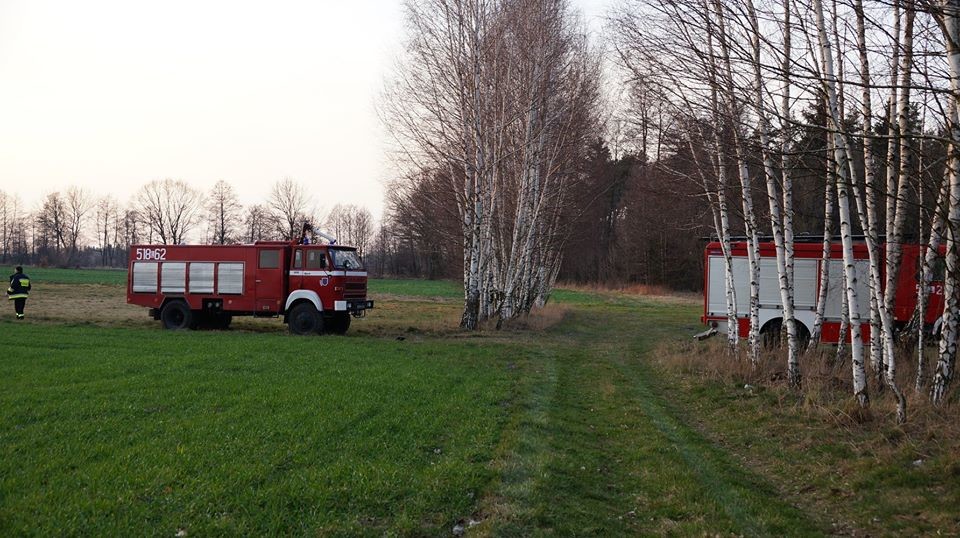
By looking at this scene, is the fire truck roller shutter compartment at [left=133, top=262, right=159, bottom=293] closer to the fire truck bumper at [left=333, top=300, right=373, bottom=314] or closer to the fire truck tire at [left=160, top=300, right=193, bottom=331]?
the fire truck tire at [left=160, top=300, right=193, bottom=331]

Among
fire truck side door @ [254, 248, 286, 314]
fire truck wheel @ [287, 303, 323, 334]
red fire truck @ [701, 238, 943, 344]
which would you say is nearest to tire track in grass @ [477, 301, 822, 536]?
red fire truck @ [701, 238, 943, 344]

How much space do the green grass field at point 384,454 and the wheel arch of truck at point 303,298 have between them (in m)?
6.90

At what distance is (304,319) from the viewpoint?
71.6ft

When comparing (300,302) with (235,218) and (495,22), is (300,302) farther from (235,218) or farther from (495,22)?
(235,218)

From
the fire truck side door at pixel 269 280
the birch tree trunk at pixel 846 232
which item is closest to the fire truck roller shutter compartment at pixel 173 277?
the fire truck side door at pixel 269 280

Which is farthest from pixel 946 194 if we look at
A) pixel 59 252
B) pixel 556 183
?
pixel 59 252

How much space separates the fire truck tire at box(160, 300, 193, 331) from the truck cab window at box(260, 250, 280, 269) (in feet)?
9.21

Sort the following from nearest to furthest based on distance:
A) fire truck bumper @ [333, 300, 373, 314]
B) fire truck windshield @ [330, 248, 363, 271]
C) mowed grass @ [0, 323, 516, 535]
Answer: mowed grass @ [0, 323, 516, 535]
fire truck bumper @ [333, 300, 373, 314]
fire truck windshield @ [330, 248, 363, 271]

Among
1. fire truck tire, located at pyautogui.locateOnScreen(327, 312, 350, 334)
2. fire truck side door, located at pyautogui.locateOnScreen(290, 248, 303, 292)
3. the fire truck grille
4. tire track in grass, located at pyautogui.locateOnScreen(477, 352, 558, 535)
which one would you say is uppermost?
fire truck side door, located at pyautogui.locateOnScreen(290, 248, 303, 292)

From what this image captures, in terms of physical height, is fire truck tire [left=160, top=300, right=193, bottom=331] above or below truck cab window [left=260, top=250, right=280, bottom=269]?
below

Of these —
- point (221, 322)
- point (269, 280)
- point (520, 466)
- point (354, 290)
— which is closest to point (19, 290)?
point (221, 322)

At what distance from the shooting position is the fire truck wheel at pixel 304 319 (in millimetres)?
21703

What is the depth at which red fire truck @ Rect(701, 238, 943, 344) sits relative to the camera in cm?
1808

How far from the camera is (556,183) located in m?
31.2
